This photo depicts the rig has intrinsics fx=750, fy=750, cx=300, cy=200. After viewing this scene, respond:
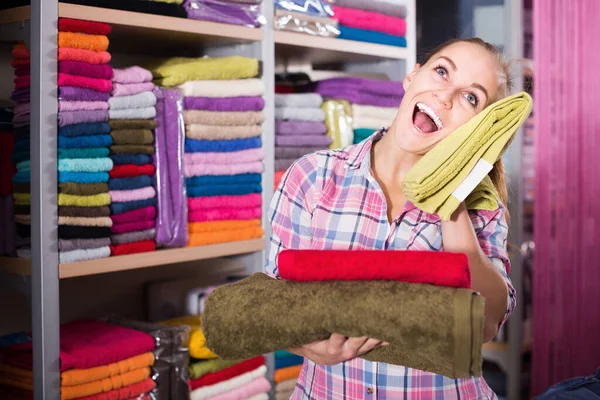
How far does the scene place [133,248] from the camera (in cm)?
161

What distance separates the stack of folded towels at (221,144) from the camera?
1.72 meters

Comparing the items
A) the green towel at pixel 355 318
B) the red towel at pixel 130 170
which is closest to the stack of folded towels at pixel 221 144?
the red towel at pixel 130 170

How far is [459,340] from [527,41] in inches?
74.7

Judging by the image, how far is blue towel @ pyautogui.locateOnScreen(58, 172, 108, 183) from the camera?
1.45m

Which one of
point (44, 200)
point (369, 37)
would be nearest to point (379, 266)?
point (44, 200)

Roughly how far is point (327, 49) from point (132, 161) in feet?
2.24

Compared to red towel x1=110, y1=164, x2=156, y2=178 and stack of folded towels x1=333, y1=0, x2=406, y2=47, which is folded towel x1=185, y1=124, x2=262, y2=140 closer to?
red towel x1=110, y1=164, x2=156, y2=178

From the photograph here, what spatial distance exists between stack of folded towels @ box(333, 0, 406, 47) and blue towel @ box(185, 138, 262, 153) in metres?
0.44

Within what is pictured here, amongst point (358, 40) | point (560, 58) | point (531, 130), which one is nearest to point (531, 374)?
point (531, 130)

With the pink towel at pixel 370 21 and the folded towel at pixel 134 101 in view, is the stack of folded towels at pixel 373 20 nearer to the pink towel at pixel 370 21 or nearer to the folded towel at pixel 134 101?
the pink towel at pixel 370 21

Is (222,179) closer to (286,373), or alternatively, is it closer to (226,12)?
(226,12)

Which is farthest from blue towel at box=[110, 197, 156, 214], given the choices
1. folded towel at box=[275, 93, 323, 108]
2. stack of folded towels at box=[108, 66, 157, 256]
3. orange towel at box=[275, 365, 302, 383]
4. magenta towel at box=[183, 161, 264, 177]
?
orange towel at box=[275, 365, 302, 383]

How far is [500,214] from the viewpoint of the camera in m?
1.14

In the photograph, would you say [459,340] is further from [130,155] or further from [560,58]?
[560,58]
